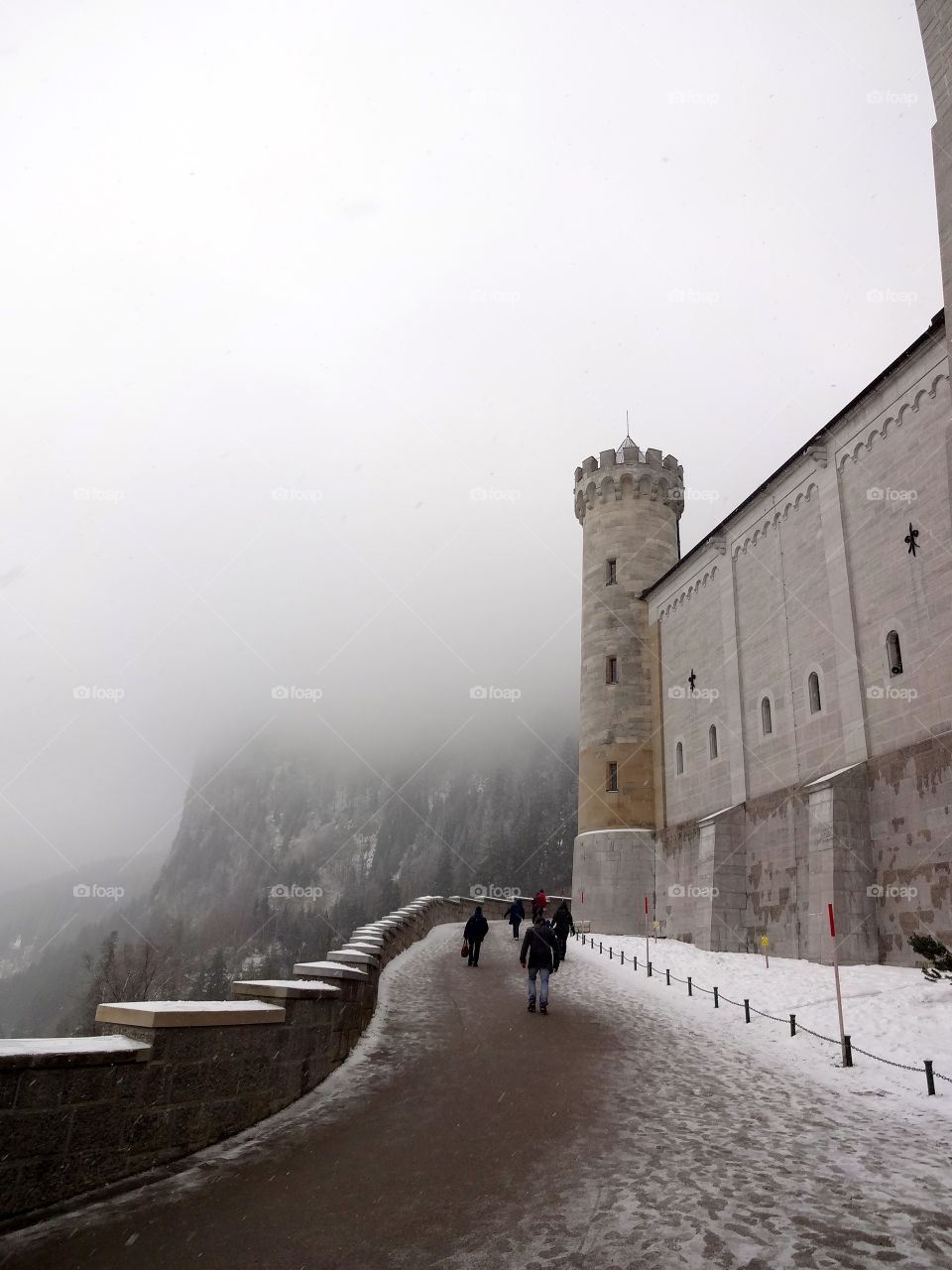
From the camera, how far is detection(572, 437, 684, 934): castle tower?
105 ft

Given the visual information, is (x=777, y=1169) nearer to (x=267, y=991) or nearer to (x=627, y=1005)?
(x=267, y=991)

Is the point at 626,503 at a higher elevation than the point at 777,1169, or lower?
higher

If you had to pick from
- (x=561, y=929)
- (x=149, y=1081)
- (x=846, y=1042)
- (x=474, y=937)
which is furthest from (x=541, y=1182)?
(x=561, y=929)

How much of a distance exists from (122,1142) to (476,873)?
388ft

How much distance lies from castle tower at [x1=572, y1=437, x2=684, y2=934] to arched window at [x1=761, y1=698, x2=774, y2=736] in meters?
8.46

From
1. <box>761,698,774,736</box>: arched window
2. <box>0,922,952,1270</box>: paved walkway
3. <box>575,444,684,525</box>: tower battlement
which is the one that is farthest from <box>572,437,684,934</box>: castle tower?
<box>0,922,952,1270</box>: paved walkway

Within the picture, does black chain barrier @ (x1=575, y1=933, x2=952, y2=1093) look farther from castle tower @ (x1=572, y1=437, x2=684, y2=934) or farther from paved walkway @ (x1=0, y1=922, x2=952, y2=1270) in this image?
castle tower @ (x1=572, y1=437, x2=684, y2=934)

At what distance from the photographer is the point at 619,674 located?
34.9 metres

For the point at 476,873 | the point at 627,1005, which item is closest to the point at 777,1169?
the point at 627,1005

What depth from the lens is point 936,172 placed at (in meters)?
8.39

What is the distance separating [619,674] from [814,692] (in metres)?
12.6

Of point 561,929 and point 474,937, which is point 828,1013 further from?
point 474,937

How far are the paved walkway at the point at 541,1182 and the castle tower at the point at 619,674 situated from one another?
22.9m

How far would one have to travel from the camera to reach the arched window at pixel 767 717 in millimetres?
24998
